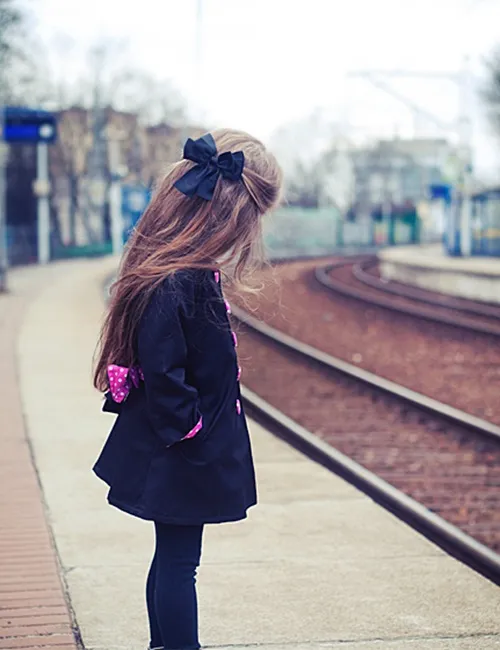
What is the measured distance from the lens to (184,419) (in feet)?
9.84

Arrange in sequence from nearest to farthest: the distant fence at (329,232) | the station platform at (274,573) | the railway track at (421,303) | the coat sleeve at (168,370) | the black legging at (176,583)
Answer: the coat sleeve at (168,370), the black legging at (176,583), the station platform at (274,573), the railway track at (421,303), the distant fence at (329,232)

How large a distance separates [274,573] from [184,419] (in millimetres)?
2035

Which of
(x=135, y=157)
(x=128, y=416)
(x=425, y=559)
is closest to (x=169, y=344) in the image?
(x=128, y=416)

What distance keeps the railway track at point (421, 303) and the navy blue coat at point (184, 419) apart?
13097 mm

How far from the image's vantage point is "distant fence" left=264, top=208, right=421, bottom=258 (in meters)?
69.9

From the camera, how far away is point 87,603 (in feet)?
14.4

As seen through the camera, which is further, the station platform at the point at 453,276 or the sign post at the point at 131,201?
the sign post at the point at 131,201

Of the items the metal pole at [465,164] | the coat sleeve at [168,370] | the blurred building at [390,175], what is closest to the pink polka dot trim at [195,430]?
the coat sleeve at [168,370]

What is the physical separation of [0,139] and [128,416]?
25.0 metres

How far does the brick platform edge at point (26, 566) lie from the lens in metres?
3.92

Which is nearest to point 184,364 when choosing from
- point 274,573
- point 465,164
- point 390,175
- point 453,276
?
point 274,573

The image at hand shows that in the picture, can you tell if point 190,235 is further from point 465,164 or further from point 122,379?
point 465,164

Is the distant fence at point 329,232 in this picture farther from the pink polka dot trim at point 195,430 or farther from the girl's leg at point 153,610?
the pink polka dot trim at point 195,430

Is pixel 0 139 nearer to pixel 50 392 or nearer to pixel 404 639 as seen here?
pixel 50 392
